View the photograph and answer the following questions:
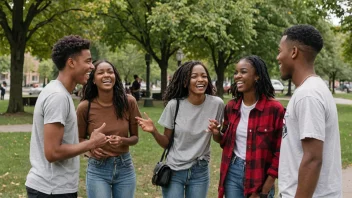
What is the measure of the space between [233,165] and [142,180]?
4237 millimetres

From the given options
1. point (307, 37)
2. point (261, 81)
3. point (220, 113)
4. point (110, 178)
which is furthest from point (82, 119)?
point (307, 37)

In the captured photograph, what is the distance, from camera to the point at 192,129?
435cm

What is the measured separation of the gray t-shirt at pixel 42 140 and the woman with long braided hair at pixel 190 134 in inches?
38.4

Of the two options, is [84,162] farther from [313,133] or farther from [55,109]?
[313,133]

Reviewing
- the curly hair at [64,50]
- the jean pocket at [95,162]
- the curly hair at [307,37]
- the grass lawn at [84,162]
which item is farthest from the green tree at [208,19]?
the curly hair at [307,37]

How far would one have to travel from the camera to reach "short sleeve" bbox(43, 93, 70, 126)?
334 centimetres

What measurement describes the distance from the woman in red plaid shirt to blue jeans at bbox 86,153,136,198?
85 cm

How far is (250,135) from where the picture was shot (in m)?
3.93

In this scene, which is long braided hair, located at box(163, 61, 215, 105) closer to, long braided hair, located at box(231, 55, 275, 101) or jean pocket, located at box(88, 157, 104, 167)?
long braided hair, located at box(231, 55, 275, 101)

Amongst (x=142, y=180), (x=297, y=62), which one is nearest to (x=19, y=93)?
(x=142, y=180)

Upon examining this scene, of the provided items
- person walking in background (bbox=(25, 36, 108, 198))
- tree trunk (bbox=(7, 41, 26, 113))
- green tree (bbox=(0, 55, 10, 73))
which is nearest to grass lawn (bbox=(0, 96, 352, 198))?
person walking in background (bbox=(25, 36, 108, 198))

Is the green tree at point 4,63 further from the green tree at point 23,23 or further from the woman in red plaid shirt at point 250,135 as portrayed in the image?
the woman in red plaid shirt at point 250,135

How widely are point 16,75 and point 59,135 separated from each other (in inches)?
700

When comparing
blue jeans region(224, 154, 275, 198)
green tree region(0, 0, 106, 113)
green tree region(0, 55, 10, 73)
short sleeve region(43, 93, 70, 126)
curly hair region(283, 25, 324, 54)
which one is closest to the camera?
curly hair region(283, 25, 324, 54)
